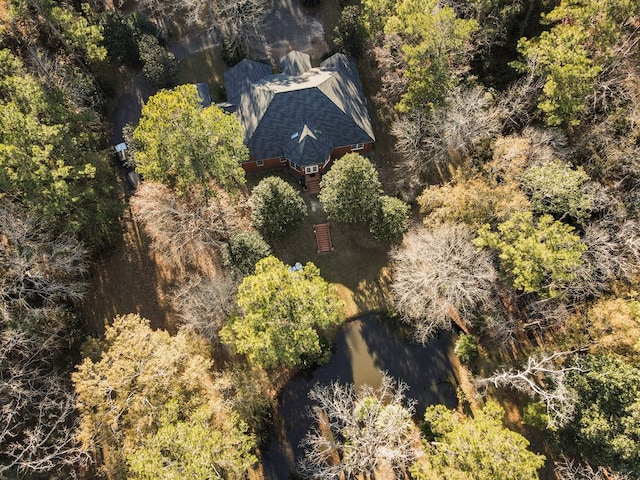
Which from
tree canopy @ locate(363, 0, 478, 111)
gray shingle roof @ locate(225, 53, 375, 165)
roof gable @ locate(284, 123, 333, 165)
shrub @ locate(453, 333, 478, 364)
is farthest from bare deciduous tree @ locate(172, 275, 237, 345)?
tree canopy @ locate(363, 0, 478, 111)

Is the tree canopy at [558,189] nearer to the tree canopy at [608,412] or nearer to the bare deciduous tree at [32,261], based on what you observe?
the tree canopy at [608,412]

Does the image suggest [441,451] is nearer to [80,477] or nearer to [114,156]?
[80,477]

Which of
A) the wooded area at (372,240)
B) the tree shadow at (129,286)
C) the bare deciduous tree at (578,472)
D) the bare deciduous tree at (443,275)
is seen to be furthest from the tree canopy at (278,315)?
the bare deciduous tree at (578,472)

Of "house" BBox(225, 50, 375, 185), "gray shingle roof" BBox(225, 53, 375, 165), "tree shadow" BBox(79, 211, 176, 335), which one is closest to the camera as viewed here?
"tree shadow" BBox(79, 211, 176, 335)

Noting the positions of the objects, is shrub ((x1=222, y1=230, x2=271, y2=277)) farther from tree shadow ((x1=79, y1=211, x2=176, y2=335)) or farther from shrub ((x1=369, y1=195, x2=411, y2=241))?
shrub ((x1=369, y1=195, x2=411, y2=241))

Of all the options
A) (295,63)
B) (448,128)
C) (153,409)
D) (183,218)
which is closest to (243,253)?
(183,218)
